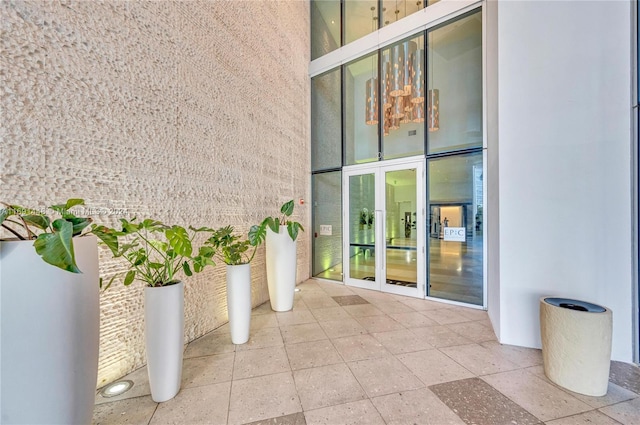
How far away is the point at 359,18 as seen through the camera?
5133mm

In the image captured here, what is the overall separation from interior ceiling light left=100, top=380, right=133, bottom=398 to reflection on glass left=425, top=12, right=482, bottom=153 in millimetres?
4695

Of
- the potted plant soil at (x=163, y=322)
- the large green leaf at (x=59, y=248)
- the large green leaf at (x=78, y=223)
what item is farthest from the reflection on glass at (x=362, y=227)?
the large green leaf at (x=59, y=248)

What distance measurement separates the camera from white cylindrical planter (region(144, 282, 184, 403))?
1.76 meters

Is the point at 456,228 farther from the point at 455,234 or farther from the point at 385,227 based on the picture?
the point at 385,227

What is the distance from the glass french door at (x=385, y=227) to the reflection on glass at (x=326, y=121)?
0.61 meters

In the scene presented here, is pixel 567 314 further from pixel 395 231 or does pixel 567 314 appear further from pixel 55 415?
pixel 55 415

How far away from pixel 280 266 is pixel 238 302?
94cm

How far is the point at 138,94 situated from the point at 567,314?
407 cm

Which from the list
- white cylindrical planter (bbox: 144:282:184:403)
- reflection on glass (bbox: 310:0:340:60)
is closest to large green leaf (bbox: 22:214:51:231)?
white cylindrical planter (bbox: 144:282:184:403)

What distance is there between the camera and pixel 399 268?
4.45 metres

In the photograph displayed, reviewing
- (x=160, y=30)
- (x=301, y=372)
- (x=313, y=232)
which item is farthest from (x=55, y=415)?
(x=313, y=232)

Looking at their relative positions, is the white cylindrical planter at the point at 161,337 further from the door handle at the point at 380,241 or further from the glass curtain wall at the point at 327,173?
the glass curtain wall at the point at 327,173

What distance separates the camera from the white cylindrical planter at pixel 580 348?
1.85m

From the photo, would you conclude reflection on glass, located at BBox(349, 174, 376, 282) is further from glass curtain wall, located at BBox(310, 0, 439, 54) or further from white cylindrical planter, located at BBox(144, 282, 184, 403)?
white cylindrical planter, located at BBox(144, 282, 184, 403)
